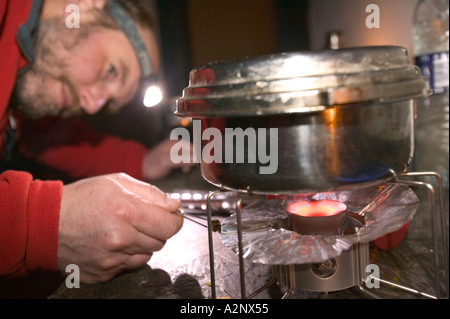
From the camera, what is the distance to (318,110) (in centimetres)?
57

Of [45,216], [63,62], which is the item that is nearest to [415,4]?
[63,62]

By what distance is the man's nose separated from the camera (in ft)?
5.96

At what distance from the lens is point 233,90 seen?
62cm

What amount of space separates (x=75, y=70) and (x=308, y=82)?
1.44m

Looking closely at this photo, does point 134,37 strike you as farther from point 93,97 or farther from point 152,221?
point 152,221

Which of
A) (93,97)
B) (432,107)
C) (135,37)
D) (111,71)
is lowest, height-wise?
(432,107)

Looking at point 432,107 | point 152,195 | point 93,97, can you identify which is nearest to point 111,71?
point 93,97

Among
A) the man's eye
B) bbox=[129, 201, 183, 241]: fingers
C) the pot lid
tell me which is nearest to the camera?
the pot lid

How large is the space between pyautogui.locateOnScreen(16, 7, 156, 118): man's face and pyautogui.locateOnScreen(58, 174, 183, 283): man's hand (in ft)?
2.97

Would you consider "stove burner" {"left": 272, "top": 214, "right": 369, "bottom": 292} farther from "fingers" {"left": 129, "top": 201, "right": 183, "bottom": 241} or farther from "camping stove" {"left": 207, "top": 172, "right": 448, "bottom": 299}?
"fingers" {"left": 129, "top": 201, "right": 183, "bottom": 241}

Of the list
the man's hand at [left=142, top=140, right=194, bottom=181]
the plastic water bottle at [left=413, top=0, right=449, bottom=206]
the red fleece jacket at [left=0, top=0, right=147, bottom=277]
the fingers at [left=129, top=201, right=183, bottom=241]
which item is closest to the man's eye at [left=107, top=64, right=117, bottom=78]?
the red fleece jacket at [left=0, top=0, right=147, bottom=277]

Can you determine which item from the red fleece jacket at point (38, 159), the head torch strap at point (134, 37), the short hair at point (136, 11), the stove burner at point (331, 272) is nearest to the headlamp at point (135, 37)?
the head torch strap at point (134, 37)
